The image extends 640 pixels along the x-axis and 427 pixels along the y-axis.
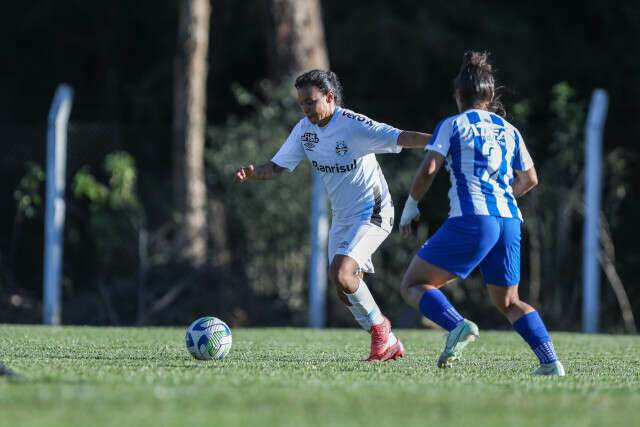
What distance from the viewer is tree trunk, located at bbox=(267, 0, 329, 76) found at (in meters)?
17.0

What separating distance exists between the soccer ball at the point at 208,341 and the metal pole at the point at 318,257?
242 inches

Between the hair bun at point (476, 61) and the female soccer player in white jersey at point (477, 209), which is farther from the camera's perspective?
the hair bun at point (476, 61)

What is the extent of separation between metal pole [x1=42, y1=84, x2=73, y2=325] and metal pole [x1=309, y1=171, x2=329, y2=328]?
2917 millimetres

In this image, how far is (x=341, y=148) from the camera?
8344mm

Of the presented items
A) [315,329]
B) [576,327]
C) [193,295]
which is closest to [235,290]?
[193,295]

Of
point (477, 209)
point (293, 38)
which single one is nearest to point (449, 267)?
point (477, 209)

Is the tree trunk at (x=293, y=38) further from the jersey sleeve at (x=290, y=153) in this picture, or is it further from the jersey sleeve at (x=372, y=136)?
the jersey sleeve at (x=372, y=136)

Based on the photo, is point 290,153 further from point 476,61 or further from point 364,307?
point 476,61

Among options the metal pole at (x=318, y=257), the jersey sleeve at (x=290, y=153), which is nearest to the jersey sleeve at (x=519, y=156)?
the jersey sleeve at (x=290, y=153)

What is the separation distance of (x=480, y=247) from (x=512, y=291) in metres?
0.38

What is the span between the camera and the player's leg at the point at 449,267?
22.3 ft

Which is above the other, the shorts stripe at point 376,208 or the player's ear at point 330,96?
the player's ear at point 330,96

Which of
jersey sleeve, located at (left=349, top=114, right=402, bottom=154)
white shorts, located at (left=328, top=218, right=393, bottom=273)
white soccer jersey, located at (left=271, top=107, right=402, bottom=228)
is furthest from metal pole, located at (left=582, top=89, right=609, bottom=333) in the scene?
jersey sleeve, located at (left=349, top=114, right=402, bottom=154)

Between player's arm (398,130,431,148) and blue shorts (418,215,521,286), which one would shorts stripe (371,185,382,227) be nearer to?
player's arm (398,130,431,148)
